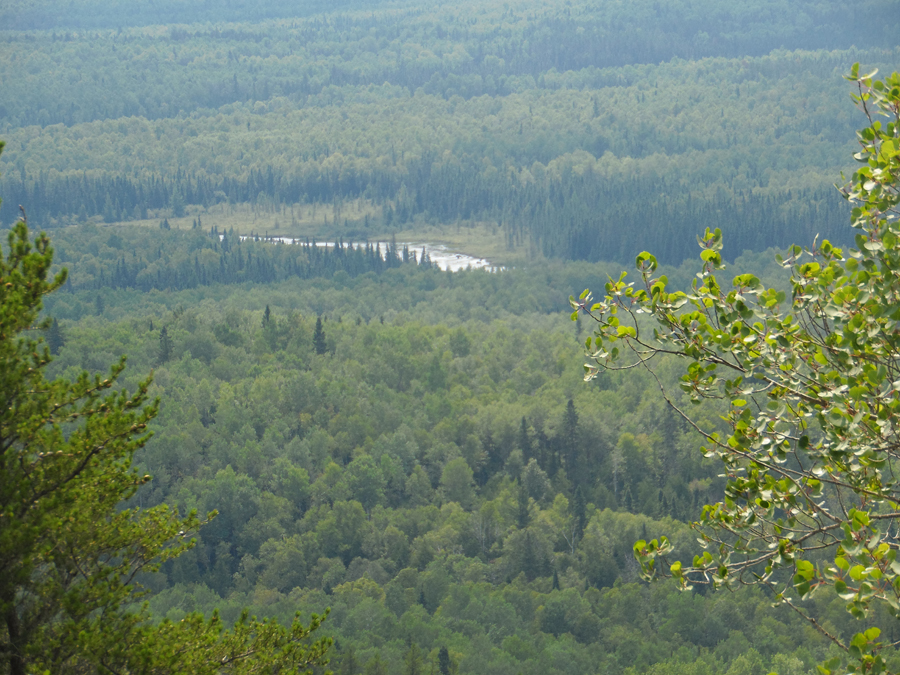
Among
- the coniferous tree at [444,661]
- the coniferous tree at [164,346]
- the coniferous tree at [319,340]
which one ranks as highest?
the coniferous tree at [164,346]

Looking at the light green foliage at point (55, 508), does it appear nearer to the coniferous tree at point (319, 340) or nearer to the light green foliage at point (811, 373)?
the light green foliage at point (811, 373)

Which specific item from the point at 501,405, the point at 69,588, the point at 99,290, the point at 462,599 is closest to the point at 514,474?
the point at 501,405

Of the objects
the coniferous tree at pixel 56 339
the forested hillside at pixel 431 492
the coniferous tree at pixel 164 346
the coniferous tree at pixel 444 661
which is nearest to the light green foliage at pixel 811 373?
the forested hillside at pixel 431 492

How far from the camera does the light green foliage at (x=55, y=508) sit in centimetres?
1780

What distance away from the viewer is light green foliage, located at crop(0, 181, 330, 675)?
1780cm

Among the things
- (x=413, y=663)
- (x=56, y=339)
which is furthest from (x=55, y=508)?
(x=56, y=339)

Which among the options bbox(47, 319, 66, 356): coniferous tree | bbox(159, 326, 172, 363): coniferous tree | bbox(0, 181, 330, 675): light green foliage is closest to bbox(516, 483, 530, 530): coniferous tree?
bbox(159, 326, 172, 363): coniferous tree

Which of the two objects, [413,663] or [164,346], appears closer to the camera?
[413,663]

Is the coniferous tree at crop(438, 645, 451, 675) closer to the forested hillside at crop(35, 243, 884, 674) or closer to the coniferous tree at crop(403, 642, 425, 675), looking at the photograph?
the forested hillside at crop(35, 243, 884, 674)

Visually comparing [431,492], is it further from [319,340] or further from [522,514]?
[319,340]

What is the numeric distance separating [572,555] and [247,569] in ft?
99.3

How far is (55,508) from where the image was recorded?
18422 mm

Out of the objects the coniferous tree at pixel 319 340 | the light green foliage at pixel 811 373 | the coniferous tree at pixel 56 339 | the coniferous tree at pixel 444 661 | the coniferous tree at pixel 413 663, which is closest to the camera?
the light green foliage at pixel 811 373

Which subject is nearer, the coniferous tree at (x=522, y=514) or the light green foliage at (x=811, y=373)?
the light green foliage at (x=811, y=373)
